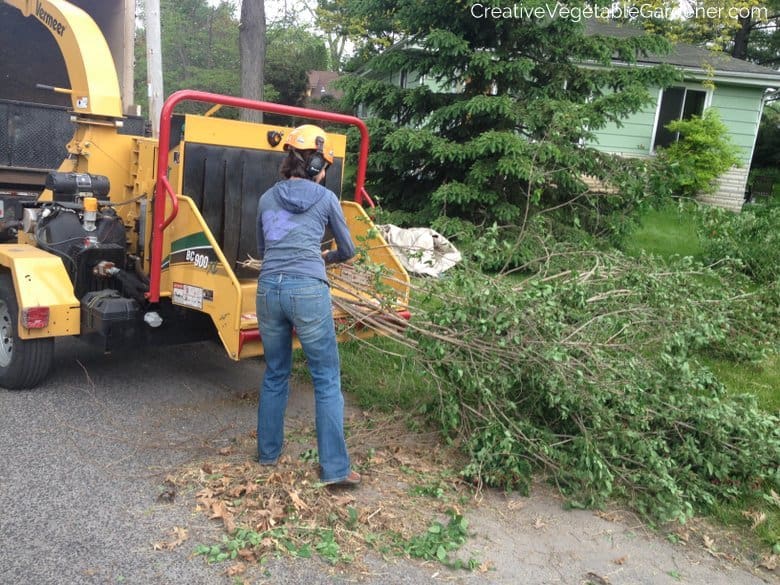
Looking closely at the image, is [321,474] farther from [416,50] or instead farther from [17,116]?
[416,50]

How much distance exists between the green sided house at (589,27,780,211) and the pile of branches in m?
13.4

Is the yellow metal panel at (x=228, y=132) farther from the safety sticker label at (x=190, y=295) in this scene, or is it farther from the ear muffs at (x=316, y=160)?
the safety sticker label at (x=190, y=295)

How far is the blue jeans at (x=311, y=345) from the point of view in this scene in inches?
158

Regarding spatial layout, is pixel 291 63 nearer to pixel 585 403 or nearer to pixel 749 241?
pixel 749 241

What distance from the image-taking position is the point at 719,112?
56.5 ft

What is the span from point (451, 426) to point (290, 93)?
2669 centimetres

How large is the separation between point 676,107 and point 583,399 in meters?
15.1

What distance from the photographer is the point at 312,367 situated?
13.5ft

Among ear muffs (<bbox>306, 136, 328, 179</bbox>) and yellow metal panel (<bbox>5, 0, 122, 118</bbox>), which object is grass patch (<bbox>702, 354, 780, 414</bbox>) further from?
yellow metal panel (<bbox>5, 0, 122, 118</bbox>)

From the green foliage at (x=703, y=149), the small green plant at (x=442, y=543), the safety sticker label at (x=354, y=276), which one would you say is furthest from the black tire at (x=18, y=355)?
the green foliage at (x=703, y=149)

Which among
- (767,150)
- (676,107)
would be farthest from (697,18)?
(767,150)

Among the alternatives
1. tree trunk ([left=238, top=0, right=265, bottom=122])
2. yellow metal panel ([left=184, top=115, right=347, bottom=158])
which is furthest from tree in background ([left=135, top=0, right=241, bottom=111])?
yellow metal panel ([left=184, top=115, right=347, bottom=158])

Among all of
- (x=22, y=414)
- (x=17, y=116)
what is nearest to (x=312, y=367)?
(x=22, y=414)

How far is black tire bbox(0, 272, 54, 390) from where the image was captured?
535 cm
